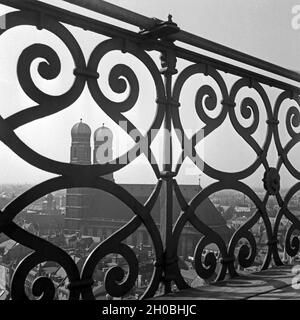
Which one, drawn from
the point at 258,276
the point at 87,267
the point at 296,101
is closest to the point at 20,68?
the point at 87,267

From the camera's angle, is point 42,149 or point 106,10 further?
point 106,10

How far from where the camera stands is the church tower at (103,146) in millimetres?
1568

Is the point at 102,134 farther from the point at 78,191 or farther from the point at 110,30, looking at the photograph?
the point at 110,30

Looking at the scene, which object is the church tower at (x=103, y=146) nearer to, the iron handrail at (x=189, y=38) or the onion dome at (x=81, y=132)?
the onion dome at (x=81, y=132)

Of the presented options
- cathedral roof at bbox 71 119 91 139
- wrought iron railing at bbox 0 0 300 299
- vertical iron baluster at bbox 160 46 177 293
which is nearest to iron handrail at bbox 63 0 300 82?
wrought iron railing at bbox 0 0 300 299

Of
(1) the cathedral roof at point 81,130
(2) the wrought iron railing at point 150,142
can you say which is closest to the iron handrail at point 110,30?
(2) the wrought iron railing at point 150,142

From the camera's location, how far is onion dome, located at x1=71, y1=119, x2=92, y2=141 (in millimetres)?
1481

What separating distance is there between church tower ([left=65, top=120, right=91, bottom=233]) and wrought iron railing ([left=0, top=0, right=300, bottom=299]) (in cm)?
3

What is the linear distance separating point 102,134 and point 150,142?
24cm

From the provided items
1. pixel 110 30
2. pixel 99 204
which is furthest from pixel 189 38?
pixel 99 204

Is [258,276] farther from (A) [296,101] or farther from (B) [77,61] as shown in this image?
(B) [77,61]

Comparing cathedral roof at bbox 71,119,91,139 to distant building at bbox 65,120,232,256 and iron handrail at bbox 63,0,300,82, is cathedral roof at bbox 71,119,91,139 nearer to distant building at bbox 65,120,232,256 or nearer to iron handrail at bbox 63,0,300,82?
distant building at bbox 65,120,232,256
